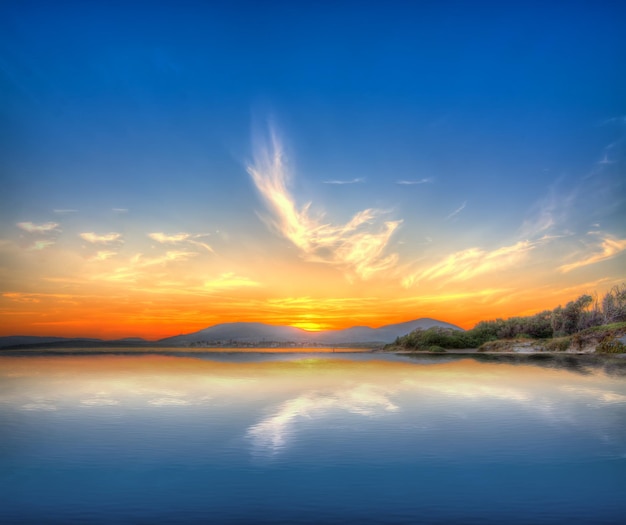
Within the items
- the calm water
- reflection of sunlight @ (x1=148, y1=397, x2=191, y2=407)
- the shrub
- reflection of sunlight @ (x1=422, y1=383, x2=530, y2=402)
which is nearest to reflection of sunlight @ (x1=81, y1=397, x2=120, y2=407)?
the calm water

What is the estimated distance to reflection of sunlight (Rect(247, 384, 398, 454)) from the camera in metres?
18.4

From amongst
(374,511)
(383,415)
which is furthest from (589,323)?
(374,511)

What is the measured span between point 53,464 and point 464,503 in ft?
A: 39.2

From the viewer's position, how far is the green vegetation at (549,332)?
225ft

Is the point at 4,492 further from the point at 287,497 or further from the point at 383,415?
the point at 383,415

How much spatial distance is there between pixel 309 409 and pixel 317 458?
9966mm

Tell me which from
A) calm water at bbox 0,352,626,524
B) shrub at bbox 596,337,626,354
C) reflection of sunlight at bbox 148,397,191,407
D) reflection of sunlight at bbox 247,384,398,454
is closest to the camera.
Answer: calm water at bbox 0,352,626,524

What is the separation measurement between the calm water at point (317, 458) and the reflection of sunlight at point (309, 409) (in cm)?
10

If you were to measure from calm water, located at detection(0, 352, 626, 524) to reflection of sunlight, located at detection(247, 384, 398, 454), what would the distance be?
10cm

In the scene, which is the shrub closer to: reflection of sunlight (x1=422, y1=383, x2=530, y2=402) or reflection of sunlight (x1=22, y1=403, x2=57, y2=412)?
reflection of sunlight (x1=422, y1=383, x2=530, y2=402)

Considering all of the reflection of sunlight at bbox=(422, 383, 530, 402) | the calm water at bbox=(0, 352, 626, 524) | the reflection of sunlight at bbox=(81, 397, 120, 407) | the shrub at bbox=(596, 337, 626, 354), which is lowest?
the calm water at bbox=(0, 352, 626, 524)

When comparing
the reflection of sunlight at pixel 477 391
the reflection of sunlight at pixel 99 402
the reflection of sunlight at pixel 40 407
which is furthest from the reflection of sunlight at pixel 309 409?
the reflection of sunlight at pixel 40 407

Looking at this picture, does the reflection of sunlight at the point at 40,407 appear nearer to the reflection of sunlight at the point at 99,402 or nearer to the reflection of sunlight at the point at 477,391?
the reflection of sunlight at the point at 99,402

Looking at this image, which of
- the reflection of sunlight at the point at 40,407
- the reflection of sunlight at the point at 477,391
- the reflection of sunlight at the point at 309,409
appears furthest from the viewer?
the reflection of sunlight at the point at 477,391
